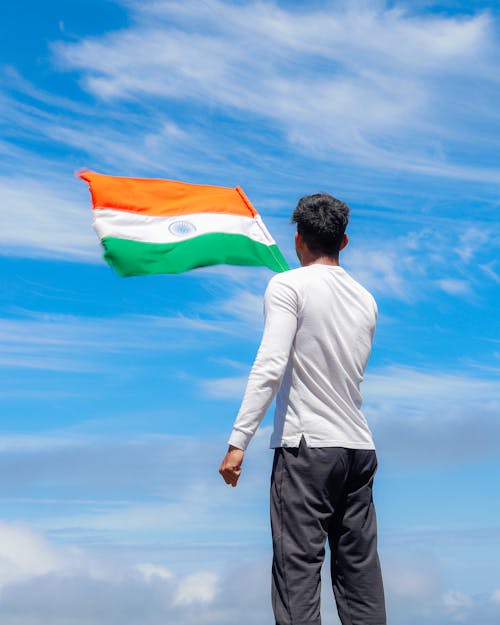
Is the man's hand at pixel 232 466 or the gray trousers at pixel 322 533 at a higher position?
the man's hand at pixel 232 466

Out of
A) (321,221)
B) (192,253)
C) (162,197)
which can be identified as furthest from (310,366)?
(162,197)

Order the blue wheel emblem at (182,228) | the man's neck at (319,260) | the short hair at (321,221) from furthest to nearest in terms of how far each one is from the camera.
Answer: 1. the blue wheel emblem at (182,228)
2. the man's neck at (319,260)
3. the short hair at (321,221)

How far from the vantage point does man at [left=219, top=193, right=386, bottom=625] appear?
517 centimetres

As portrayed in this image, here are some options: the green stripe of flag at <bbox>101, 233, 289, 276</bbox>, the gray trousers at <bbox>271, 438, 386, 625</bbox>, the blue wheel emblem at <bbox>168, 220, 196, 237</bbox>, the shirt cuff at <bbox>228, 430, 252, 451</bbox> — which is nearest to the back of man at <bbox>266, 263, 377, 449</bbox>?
the gray trousers at <bbox>271, 438, 386, 625</bbox>

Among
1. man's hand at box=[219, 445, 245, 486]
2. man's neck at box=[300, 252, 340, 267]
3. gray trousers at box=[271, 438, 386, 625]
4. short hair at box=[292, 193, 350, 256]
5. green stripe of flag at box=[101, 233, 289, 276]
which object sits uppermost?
green stripe of flag at box=[101, 233, 289, 276]

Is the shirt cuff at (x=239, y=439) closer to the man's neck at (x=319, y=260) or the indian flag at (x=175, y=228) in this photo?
the man's neck at (x=319, y=260)

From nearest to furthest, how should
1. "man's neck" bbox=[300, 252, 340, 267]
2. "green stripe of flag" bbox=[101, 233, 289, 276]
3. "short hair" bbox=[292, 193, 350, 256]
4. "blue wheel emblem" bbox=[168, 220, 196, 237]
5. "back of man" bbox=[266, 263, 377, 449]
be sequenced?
"back of man" bbox=[266, 263, 377, 449] < "short hair" bbox=[292, 193, 350, 256] < "man's neck" bbox=[300, 252, 340, 267] < "green stripe of flag" bbox=[101, 233, 289, 276] < "blue wheel emblem" bbox=[168, 220, 196, 237]

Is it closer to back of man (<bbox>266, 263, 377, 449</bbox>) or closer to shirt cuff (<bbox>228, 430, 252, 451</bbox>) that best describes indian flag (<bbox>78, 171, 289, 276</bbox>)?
back of man (<bbox>266, 263, 377, 449</bbox>)

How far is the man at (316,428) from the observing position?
5.17m

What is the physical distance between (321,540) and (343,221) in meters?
2.12

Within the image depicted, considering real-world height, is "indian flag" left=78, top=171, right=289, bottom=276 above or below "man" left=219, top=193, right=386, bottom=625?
above

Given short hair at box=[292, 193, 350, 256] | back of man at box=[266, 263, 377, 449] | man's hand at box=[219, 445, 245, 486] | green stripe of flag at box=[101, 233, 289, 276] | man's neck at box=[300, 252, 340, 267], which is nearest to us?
man's hand at box=[219, 445, 245, 486]

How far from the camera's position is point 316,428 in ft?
17.3

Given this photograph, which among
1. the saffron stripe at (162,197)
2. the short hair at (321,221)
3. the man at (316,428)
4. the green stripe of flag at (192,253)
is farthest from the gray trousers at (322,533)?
the saffron stripe at (162,197)
